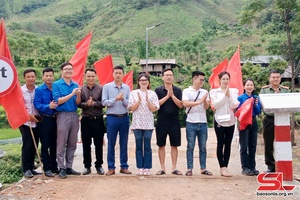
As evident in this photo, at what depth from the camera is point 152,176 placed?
5520 mm

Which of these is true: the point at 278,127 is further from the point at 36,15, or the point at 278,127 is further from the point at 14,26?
the point at 36,15

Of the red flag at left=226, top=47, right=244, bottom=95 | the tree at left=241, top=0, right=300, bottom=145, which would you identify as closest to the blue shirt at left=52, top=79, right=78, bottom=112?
the red flag at left=226, top=47, right=244, bottom=95

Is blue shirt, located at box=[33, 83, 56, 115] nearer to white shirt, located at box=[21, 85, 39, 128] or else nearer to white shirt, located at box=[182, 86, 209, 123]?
white shirt, located at box=[21, 85, 39, 128]

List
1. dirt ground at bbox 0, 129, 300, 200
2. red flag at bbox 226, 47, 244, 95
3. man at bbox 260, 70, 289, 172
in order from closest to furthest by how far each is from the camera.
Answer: dirt ground at bbox 0, 129, 300, 200, man at bbox 260, 70, 289, 172, red flag at bbox 226, 47, 244, 95

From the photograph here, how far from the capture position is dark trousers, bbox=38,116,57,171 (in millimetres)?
5523

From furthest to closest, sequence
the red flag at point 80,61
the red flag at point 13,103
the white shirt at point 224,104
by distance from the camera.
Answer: the red flag at point 80,61
the white shirt at point 224,104
the red flag at point 13,103

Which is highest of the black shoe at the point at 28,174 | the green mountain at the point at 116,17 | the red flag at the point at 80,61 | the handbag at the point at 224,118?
the green mountain at the point at 116,17

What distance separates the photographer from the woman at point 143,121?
18.3ft

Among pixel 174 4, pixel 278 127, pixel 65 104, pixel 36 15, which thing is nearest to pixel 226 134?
pixel 278 127

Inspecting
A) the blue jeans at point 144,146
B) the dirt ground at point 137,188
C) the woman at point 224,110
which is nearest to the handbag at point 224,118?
the woman at point 224,110

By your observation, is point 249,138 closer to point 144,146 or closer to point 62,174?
point 144,146

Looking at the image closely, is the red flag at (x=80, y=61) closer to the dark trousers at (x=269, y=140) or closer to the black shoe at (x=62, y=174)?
the black shoe at (x=62, y=174)

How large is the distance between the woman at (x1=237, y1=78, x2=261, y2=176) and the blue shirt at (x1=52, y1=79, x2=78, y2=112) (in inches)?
99.3

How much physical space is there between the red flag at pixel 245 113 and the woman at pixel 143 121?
127 centimetres
